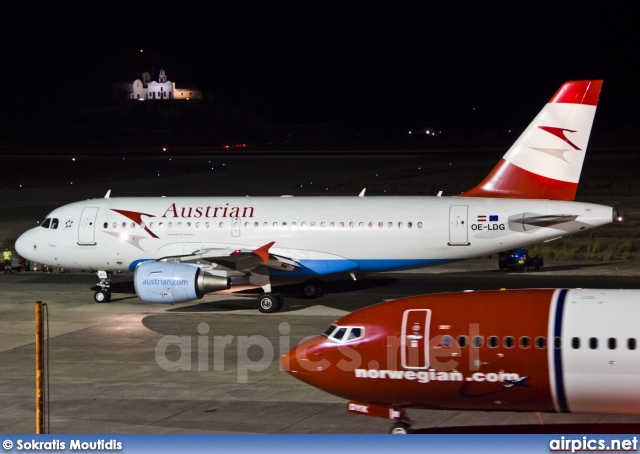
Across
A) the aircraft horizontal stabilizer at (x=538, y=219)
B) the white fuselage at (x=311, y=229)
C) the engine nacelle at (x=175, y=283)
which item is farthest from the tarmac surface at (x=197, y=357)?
the aircraft horizontal stabilizer at (x=538, y=219)

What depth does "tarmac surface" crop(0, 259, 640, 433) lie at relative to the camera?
19.2 m

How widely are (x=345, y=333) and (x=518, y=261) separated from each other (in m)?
24.0

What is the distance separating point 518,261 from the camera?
3956 centimetres

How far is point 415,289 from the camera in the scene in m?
35.3

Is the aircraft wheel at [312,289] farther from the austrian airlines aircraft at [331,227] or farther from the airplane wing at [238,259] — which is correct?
the airplane wing at [238,259]

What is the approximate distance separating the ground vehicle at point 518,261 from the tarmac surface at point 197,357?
67 cm

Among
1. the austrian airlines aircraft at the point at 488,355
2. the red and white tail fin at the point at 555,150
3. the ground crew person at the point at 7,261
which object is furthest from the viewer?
the ground crew person at the point at 7,261

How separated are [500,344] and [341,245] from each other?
1705 cm

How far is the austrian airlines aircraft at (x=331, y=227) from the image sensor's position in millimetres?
30781

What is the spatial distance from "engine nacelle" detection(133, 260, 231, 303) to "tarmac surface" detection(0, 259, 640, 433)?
2.88 ft

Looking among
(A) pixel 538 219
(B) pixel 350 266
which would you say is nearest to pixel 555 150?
(A) pixel 538 219

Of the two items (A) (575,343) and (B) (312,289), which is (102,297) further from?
(A) (575,343)

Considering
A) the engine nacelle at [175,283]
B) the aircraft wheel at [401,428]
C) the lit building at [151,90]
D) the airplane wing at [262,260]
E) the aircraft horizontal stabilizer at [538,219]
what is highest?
the lit building at [151,90]

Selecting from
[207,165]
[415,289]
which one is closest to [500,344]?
[415,289]
